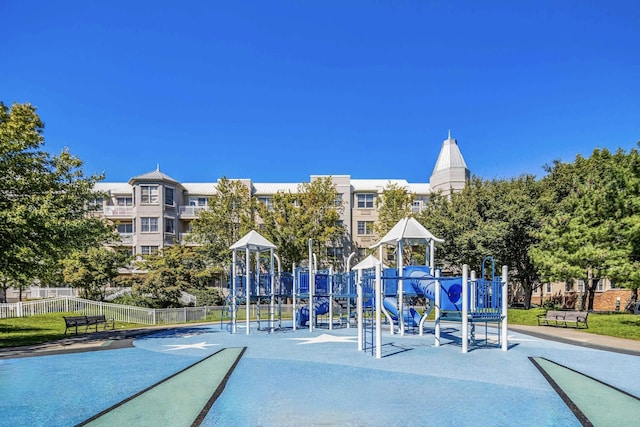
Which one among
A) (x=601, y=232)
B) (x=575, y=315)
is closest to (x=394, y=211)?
(x=601, y=232)

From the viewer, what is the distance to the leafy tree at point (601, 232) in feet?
71.7

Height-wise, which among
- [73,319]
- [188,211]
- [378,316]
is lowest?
[73,319]

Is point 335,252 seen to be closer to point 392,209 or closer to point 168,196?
point 392,209

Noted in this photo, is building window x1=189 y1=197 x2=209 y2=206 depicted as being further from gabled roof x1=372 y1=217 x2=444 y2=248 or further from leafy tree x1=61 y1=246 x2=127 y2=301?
gabled roof x1=372 y1=217 x2=444 y2=248

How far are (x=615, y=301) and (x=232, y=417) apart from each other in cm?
4522

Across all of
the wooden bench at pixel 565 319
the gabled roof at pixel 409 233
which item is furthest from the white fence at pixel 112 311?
the wooden bench at pixel 565 319

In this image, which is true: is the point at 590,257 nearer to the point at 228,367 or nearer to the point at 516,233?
the point at 516,233

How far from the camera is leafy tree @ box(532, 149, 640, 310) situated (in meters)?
21.8

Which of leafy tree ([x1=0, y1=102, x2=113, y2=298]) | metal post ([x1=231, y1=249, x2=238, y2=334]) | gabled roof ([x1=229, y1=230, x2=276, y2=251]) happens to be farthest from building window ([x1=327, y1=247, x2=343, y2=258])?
leafy tree ([x1=0, y1=102, x2=113, y2=298])

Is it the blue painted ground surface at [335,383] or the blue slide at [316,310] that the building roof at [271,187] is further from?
the blue painted ground surface at [335,383]

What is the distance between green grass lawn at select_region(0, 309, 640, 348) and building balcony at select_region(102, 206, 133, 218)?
20831 millimetres

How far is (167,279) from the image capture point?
33.4 m

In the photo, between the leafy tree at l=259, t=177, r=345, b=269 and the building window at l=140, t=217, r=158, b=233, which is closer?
the leafy tree at l=259, t=177, r=345, b=269

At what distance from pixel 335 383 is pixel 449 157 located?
47.4 m
